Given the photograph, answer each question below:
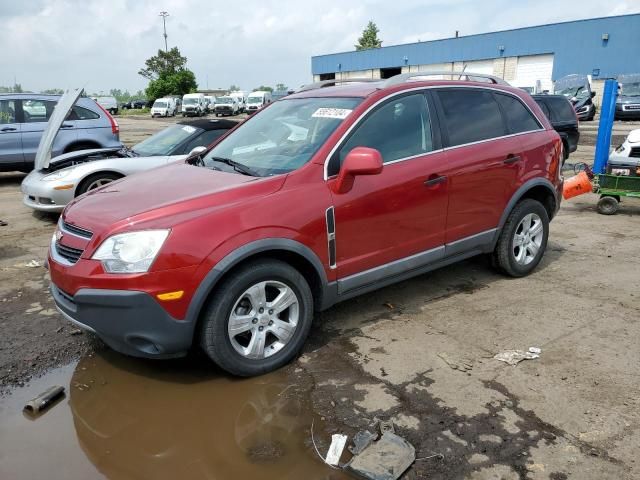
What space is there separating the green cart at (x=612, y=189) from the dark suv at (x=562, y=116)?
3.96 metres

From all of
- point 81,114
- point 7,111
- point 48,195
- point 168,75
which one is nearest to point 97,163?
point 48,195

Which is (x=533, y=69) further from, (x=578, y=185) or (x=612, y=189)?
(x=578, y=185)

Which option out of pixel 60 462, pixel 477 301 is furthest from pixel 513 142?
pixel 60 462

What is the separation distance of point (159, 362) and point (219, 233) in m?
1.13

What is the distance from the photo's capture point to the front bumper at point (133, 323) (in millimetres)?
2979

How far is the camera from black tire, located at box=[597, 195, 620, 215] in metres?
7.68

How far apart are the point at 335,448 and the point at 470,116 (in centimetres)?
301

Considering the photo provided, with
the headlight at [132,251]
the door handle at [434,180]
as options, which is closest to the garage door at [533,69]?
the door handle at [434,180]

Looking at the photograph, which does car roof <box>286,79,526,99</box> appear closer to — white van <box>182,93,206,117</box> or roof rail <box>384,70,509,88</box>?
roof rail <box>384,70,509,88</box>

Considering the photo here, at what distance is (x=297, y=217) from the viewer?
11.1 feet

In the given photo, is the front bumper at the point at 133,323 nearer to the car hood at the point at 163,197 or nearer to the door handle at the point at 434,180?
the car hood at the point at 163,197

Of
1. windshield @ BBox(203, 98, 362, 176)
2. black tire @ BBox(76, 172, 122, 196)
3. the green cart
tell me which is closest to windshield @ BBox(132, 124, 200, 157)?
black tire @ BBox(76, 172, 122, 196)

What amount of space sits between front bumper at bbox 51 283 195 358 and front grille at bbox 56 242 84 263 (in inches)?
9.3

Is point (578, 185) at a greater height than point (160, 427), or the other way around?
point (578, 185)
